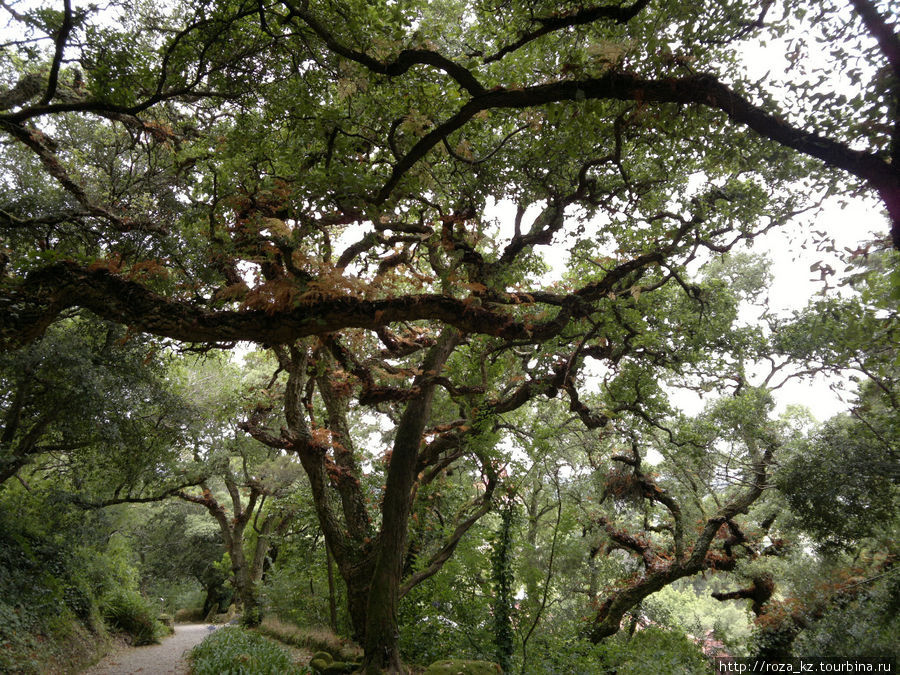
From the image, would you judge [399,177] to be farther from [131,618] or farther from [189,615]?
[189,615]

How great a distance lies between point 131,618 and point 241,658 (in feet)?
24.5

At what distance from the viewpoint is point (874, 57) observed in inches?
123

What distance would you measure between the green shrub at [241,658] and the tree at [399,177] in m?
1.46

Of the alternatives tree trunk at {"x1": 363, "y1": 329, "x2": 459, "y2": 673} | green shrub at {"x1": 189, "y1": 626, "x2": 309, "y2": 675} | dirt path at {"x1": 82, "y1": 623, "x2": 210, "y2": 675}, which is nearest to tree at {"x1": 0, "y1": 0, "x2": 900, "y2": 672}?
tree trunk at {"x1": 363, "y1": 329, "x2": 459, "y2": 673}

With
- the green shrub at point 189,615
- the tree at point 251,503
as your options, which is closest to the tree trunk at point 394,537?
the tree at point 251,503

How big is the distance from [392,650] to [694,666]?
5.51 meters

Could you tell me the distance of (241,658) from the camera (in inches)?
276

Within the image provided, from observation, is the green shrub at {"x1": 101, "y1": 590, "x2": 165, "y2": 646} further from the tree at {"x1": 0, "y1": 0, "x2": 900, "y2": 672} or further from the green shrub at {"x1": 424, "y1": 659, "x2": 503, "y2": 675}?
the green shrub at {"x1": 424, "y1": 659, "x2": 503, "y2": 675}

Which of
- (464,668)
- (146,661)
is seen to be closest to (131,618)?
(146,661)

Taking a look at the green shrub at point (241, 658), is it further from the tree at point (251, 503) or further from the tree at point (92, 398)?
the tree at point (92, 398)

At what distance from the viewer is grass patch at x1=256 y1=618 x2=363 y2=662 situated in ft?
24.9

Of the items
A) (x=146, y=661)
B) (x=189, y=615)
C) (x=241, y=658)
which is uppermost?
(x=241, y=658)

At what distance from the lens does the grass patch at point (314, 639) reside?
7590 mm

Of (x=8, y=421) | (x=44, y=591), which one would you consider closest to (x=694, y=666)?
(x=44, y=591)
